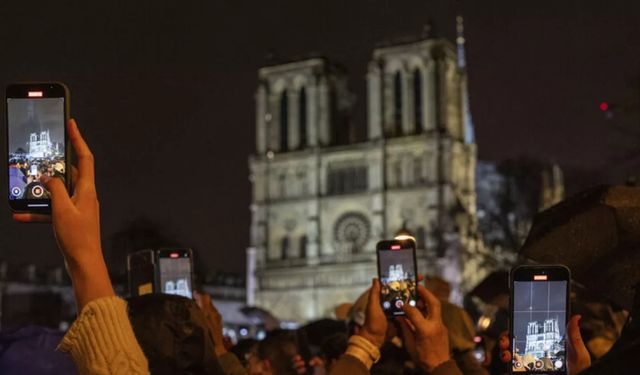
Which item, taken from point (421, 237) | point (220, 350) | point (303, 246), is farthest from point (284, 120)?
point (220, 350)

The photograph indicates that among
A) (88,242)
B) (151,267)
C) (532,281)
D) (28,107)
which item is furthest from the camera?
(151,267)

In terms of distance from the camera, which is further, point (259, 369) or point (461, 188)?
point (461, 188)

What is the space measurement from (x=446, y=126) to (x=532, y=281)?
178 feet

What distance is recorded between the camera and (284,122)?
6269 cm

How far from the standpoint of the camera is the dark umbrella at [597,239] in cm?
397

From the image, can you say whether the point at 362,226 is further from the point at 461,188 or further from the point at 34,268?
the point at 34,268

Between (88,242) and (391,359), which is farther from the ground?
(88,242)

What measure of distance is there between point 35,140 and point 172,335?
2.59ft

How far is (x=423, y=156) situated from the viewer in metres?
57.4

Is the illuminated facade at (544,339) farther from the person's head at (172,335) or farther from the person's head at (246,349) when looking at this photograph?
the person's head at (246,349)

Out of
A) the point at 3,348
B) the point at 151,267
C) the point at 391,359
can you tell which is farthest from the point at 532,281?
the point at 151,267

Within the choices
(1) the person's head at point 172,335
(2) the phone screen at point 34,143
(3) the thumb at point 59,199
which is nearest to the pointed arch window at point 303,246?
(2) the phone screen at point 34,143

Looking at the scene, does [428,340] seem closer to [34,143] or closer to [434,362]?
[434,362]

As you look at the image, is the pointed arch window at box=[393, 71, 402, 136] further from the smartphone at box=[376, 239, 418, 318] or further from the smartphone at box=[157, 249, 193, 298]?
the smartphone at box=[376, 239, 418, 318]
